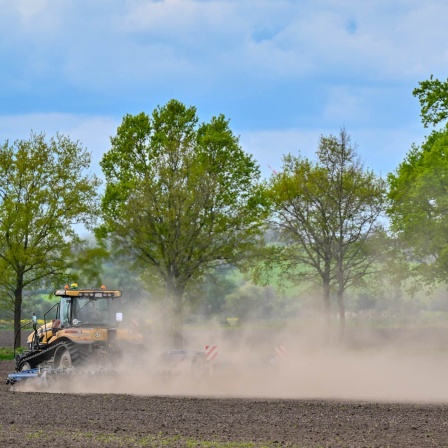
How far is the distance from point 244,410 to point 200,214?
2368 cm

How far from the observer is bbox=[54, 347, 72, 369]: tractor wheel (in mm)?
26572

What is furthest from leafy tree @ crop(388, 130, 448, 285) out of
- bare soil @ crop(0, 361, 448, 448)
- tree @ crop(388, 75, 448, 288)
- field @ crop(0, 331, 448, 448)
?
bare soil @ crop(0, 361, 448, 448)

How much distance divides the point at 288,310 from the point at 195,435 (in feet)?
126

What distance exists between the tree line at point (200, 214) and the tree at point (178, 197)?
2.8 inches

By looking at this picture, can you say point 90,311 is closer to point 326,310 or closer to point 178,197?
point 178,197

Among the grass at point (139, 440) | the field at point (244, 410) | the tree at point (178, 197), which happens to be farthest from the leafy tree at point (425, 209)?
the grass at point (139, 440)

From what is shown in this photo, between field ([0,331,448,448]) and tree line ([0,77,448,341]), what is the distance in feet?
34.8

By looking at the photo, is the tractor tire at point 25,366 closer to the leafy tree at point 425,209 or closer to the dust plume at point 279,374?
the dust plume at point 279,374

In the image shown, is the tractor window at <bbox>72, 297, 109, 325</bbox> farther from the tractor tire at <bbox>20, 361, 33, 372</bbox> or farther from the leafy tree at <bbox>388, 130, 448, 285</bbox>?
the leafy tree at <bbox>388, 130, 448, 285</bbox>

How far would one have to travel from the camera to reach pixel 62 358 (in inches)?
1059

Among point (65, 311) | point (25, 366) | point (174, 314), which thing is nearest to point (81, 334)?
point (65, 311)

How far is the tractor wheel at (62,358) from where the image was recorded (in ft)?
87.2

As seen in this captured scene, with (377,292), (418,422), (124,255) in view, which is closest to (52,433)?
(418,422)

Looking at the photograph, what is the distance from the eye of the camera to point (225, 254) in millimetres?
42844
